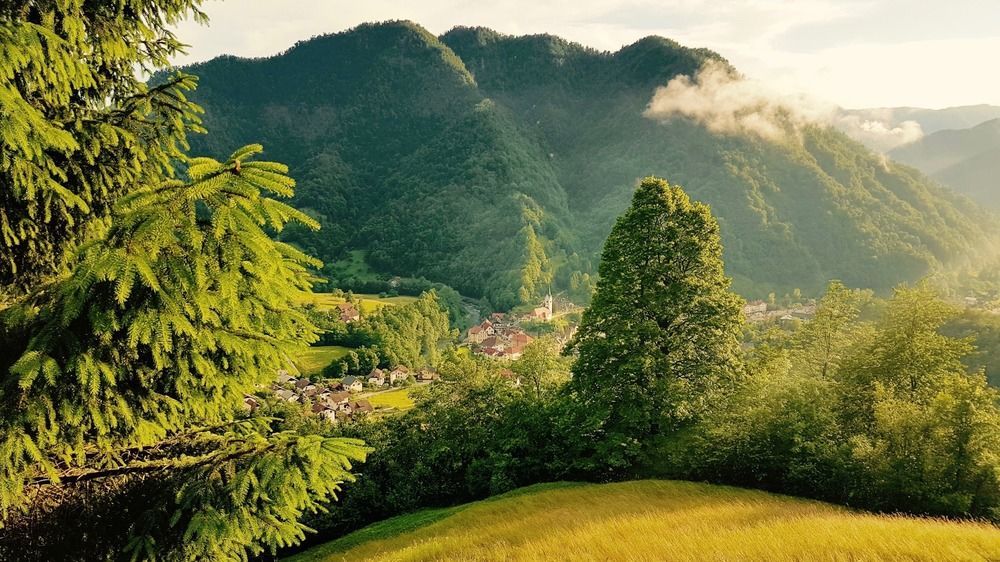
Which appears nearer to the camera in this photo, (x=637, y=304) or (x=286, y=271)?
(x=286, y=271)

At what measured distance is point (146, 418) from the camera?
4793 mm

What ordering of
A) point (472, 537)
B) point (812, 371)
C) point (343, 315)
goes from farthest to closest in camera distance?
1. point (343, 315)
2. point (812, 371)
3. point (472, 537)

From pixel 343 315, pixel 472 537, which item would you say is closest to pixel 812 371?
pixel 472 537

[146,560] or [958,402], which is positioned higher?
[146,560]

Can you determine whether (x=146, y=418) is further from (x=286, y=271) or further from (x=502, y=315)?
(x=502, y=315)

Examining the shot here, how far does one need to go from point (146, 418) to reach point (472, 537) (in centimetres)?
935

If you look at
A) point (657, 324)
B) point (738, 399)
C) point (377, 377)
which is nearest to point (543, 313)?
point (377, 377)

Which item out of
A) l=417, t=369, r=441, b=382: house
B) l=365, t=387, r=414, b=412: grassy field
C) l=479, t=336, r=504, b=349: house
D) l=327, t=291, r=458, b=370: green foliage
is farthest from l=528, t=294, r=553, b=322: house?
l=365, t=387, r=414, b=412: grassy field

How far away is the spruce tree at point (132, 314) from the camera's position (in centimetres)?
373

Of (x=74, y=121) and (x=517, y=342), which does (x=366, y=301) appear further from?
(x=74, y=121)

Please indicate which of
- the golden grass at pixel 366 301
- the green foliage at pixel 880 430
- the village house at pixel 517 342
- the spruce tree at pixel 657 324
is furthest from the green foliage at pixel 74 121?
the golden grass at pixel 366 301

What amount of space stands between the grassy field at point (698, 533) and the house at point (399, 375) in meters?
86.7

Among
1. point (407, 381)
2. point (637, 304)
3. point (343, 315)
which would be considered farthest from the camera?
point (343, 315)

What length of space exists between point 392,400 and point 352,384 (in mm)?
11934
